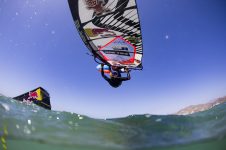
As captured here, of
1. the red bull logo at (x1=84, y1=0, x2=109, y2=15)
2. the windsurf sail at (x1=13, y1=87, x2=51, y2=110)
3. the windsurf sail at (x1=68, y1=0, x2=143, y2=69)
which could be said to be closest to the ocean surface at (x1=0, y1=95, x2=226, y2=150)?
the windsurf sail at (x1=13, y1=87, x2=51, y2=110)

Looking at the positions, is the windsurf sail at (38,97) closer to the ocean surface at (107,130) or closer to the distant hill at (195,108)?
the ocean surface at (107,130)

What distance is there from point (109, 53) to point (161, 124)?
139 cm

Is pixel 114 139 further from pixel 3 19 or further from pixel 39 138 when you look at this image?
pixel 3 19

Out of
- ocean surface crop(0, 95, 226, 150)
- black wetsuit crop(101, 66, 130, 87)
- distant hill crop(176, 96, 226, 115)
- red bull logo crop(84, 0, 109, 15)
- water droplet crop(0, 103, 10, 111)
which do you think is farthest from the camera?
water droplet crop(0, 103, 10, 111)

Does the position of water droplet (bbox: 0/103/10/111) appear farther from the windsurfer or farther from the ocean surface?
the windsurfer

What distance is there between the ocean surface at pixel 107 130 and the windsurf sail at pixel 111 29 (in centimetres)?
88

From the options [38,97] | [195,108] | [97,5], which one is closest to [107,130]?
[38,97]

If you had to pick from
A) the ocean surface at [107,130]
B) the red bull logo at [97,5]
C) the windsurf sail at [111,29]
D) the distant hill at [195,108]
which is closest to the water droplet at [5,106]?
the ocean surface at [107,130]

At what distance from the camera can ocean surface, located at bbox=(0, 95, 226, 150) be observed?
4691mm

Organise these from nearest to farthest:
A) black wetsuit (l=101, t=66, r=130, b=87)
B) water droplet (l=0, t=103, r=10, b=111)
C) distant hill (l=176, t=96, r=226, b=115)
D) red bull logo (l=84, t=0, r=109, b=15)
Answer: red bull logo (l=84, t=0, r=109, b=15) < black wetsuit (l=101, t=66, r=130, b=87) < distant hill (l=176, t=96, r=226, b=115) < water droplet (l=0, t=103, r=10, b=111)

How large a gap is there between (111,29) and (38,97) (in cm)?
138

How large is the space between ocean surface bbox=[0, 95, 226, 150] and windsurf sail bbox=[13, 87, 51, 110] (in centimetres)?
21

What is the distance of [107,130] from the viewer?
200 inches

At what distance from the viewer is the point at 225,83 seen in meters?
4.77
